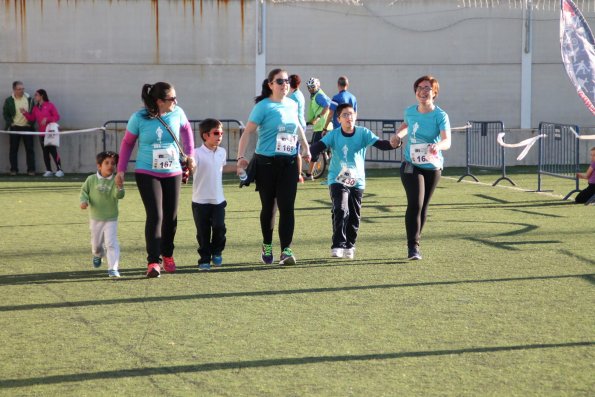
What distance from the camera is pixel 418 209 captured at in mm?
9828

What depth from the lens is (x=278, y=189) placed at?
31.1 ft

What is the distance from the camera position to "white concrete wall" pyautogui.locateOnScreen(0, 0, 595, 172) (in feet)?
72.6

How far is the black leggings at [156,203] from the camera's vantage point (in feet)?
29.1

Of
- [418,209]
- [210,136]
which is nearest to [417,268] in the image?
[418,209]

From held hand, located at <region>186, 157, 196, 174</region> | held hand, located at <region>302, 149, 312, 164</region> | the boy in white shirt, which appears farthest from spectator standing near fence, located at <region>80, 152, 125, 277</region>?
held hand, located at <region>302, 149, 312, 164</region>

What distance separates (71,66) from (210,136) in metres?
13.5

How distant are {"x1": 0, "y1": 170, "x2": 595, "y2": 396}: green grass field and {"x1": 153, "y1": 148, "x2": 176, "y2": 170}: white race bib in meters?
0.94

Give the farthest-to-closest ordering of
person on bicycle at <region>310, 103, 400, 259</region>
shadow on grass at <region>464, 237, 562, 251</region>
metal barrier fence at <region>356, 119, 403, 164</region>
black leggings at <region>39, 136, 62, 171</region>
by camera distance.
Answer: metal barrier fence at <region>356, 119, 403, 164</region> < black leggings at <region>39, 136, 62, 171</region> < shadow on grass at <region>464, 237, 562, 251</region> < person on bicycle at <region>310, 103, 400, 259</region>

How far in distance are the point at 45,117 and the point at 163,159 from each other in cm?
1305

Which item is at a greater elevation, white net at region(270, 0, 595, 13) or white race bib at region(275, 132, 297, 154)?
white net at region(270, 0, 595, 13)

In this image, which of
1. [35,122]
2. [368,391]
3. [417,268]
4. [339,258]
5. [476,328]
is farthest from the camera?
[35,122]

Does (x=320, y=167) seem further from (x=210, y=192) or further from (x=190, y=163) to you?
(x=190, y=163)

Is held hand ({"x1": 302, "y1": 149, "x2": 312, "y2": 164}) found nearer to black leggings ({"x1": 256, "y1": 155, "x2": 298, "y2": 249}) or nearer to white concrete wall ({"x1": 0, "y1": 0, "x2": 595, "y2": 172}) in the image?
black leggings ({"x1": 256, "y1": 155, "x2": 298, "y2": 249})

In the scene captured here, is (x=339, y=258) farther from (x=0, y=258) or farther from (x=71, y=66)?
(x=71, y=66)
